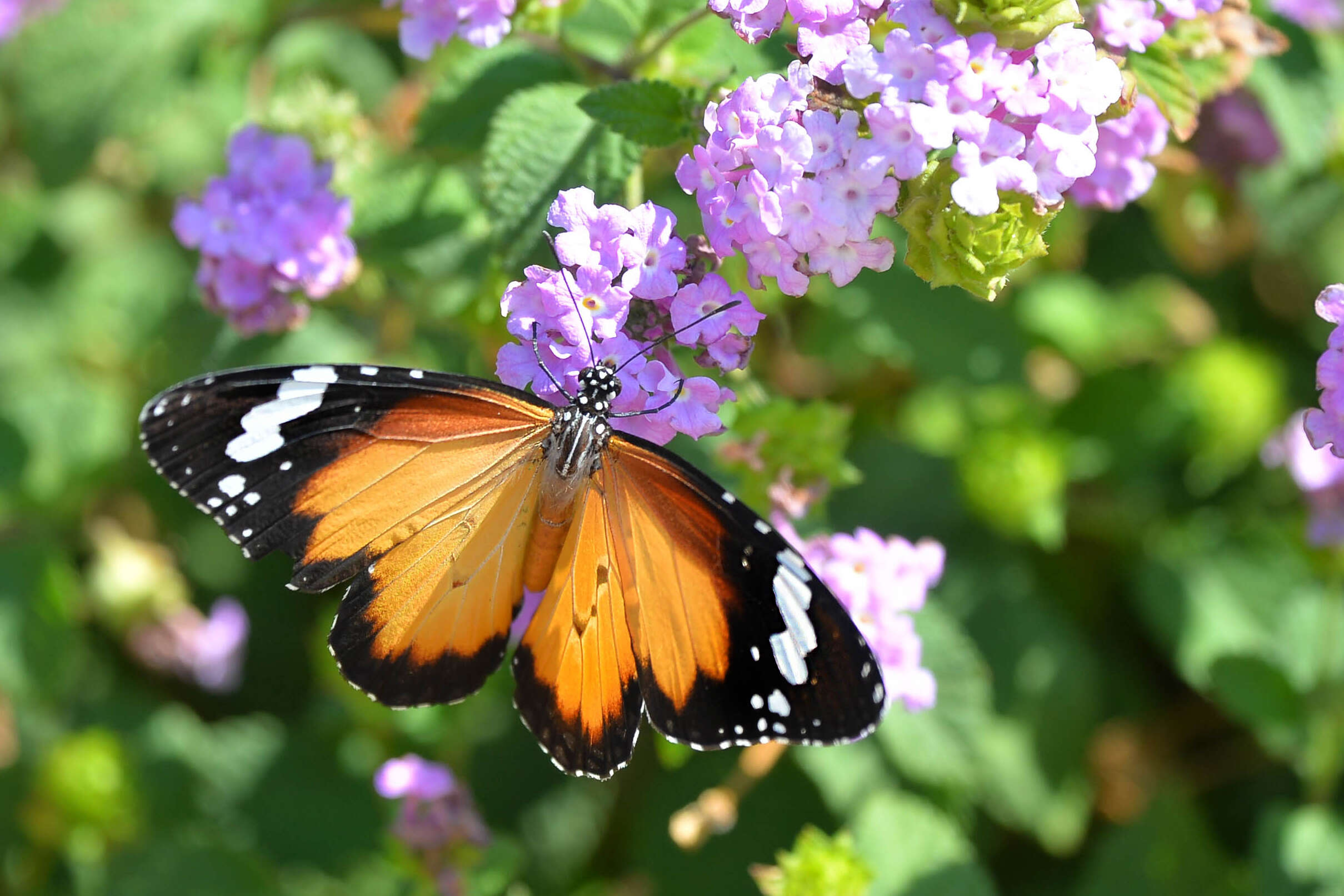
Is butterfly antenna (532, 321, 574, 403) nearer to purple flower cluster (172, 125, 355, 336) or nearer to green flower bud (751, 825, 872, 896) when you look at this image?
purple flower cluster (172, 125, 355, 336)

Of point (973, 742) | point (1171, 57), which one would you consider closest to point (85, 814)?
point (973, 742)

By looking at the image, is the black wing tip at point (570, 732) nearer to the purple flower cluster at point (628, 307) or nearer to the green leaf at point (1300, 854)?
the purple flower cluster at point (628, 307)

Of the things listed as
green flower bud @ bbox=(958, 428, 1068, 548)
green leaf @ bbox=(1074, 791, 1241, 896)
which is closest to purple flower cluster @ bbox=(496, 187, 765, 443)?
green flower bud @ bbox=(958, 428, 1068, 548)

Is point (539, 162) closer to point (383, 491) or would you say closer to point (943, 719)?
point (383, 491)

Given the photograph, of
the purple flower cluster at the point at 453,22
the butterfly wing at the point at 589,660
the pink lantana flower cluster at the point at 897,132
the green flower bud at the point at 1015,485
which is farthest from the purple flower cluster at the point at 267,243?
the green flower bud at the point at 1015,485

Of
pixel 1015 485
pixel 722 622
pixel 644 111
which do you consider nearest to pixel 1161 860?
pixel 1015 485

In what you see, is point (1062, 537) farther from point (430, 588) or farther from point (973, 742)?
point (430, 588)

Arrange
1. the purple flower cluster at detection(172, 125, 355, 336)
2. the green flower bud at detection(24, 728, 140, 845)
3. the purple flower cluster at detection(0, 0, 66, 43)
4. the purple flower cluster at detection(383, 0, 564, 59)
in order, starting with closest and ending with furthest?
the purple flower cluster at detection(383, 0, 564, 59), the purple flower cluster at detection(172, 125, 355, 336), the green flower bud at detection(24, 728, 140, 845), the purple flower cluster at detection(0, 0, 66, 43)
